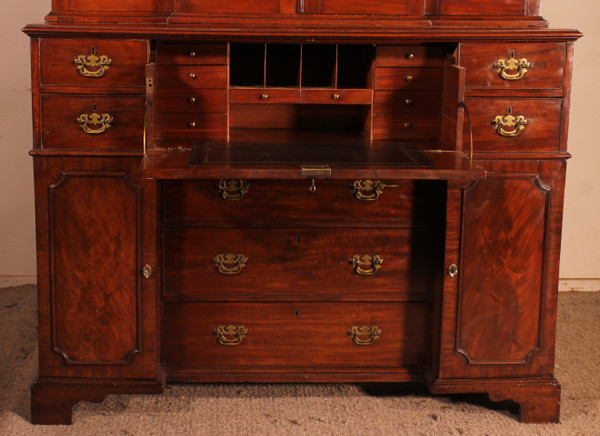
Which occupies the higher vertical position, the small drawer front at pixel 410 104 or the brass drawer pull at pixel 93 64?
the brass drawer pull at pixel 93 64

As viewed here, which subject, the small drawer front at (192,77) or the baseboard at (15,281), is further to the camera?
the baseboard at (15,281)

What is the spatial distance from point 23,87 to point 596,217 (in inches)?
114

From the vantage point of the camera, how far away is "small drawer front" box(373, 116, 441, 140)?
3.11m

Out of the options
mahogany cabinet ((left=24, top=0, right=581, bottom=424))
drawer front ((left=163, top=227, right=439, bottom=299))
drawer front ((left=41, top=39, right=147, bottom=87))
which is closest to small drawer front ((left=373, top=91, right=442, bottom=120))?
mahogany cabinet ((left=24, top=0, right=581, bottom=424))

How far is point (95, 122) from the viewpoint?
2895 millimetres

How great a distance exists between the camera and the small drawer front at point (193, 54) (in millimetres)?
3020

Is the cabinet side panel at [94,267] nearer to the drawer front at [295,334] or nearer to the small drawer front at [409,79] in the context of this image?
the drawer front at [295,334]

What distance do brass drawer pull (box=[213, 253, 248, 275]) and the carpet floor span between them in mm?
505

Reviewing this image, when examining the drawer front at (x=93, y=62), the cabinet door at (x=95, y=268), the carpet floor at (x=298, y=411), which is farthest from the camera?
the carpet floor at (x=298, y=411)

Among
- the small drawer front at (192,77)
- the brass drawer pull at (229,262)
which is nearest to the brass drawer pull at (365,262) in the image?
the brass drawer pull at (229,262)

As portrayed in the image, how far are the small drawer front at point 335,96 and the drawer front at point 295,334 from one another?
0.71 m

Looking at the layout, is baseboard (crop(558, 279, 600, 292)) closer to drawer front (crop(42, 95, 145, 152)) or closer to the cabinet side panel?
the cabinet side panel

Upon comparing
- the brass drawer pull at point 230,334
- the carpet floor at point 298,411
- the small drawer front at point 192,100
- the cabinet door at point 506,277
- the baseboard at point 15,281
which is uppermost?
the small drawer front at point 192,100

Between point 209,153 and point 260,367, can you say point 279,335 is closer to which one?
point 260,367
